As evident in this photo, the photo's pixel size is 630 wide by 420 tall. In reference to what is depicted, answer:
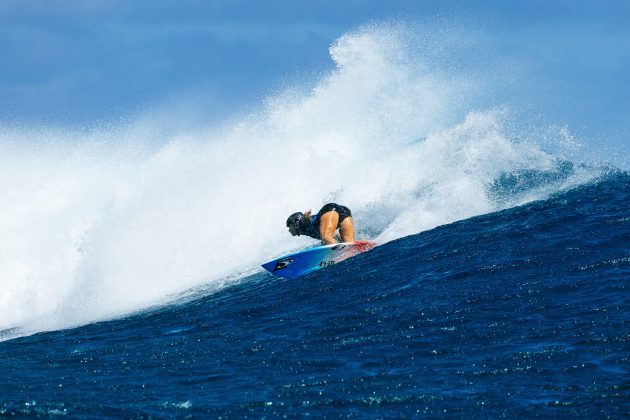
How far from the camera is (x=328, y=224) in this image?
20047 millimetres

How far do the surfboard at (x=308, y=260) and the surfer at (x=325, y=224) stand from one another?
0.35 meters

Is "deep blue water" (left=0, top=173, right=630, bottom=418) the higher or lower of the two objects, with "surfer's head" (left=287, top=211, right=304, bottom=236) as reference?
lower

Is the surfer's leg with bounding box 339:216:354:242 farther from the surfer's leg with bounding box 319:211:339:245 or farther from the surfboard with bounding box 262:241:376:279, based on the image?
the surfboard with bounding box 262:241:376:279

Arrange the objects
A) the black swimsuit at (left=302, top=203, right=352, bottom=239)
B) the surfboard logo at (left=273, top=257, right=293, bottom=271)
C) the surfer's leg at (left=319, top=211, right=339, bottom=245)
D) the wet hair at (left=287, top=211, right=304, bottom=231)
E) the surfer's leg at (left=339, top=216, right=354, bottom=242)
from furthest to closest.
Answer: the surfer's leg at (left=339, top=216, right=354, bottom=242), the black swimsuit at (left=302, top=203, right=352, bottom=239), the surfer's leg at (left=319, top=211, right=339, bottom=245), the wet hair at (left=287, top=211, right=304, bottom=231), the surfboard logo at (left=273, top=257, right=293, bottom=271)

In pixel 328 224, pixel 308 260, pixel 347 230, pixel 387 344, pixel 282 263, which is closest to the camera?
pixel 387 344

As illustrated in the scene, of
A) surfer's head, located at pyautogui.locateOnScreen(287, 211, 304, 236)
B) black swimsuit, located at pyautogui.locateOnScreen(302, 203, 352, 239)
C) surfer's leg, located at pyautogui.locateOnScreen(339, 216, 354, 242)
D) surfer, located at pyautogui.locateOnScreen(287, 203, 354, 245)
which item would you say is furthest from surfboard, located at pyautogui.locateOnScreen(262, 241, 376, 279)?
surfer's head, located at pyautogui.locateOnScreen(287, 211, 304, 236)

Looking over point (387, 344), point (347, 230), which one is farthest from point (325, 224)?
point (387, 344)

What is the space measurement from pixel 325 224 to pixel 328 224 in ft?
0.26

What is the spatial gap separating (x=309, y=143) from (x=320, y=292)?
1477 centimetres

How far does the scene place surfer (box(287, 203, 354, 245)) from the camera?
19.9m

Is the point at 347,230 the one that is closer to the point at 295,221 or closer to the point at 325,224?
the point at 325,224

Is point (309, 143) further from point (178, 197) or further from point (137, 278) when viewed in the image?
point (137, 278)

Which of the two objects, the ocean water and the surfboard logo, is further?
the surfboard logo

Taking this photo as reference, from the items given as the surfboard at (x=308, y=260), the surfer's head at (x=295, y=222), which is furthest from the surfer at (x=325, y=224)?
the surfboard at (x=308, y=260)
